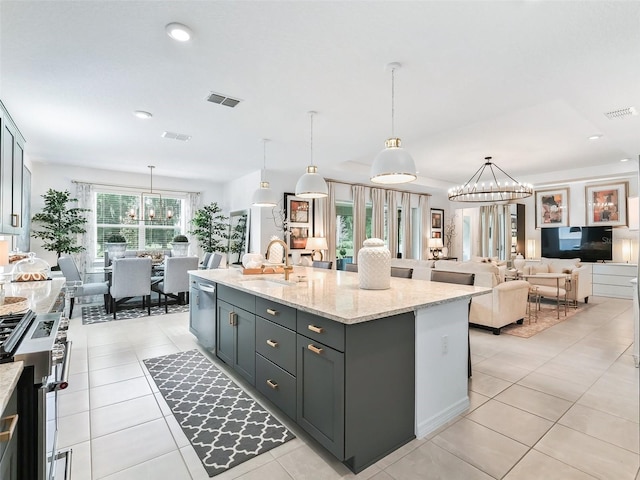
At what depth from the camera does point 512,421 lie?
2.23m

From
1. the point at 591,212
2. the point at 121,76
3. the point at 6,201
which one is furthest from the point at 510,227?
the point at 6,201

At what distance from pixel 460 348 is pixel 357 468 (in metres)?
1.10

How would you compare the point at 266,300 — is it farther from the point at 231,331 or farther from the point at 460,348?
the point at 460,348

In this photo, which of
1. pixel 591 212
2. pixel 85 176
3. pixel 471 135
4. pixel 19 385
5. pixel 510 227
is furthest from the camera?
pixel 510 227

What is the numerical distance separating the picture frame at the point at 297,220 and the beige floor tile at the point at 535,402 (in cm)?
494

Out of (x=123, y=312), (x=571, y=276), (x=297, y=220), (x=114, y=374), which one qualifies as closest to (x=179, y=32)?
(x=114, y=374)

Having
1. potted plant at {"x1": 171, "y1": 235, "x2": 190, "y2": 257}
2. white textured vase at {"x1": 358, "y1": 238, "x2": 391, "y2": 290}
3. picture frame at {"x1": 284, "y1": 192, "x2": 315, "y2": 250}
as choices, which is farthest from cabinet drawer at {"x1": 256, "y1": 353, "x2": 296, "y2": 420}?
potted plant at {"x1": 171, "y1": 235, "x2": 190, "y2": 257}

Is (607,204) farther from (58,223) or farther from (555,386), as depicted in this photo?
(58,223)

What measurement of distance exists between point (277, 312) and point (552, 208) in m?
8.38

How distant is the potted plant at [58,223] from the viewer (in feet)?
19.2

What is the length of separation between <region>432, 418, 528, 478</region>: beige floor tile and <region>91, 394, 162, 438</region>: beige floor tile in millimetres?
1982

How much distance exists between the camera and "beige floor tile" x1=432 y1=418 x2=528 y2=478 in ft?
5.92

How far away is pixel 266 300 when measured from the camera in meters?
2.37

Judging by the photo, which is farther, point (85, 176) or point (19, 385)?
point (85, 176)
